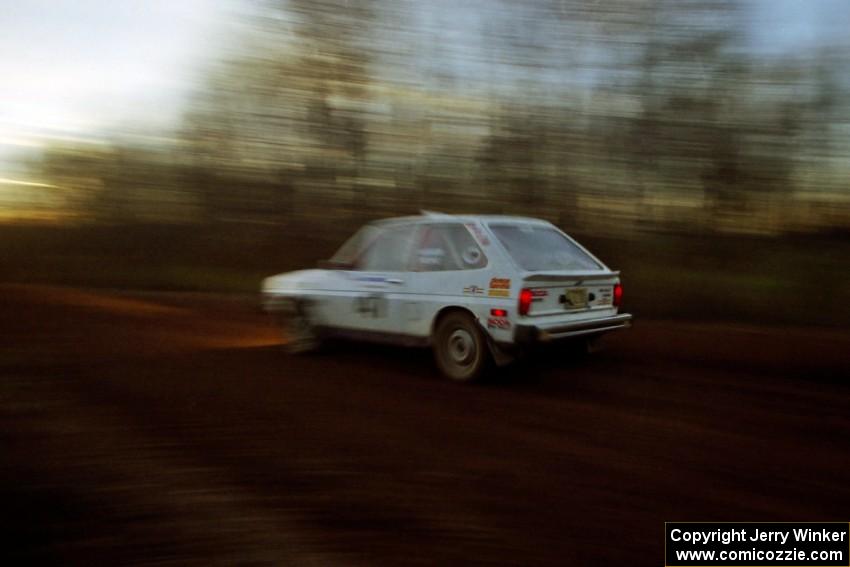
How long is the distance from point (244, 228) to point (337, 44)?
21.3ft

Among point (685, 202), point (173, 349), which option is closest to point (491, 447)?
point (173, 349)

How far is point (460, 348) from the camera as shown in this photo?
6.76 meters

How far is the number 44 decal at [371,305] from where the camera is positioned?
7.36m

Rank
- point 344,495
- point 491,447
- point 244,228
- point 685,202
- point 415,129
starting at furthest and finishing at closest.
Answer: point 244,228 → point 415,129 → point 685,202 → point 491,447 → point 344,495

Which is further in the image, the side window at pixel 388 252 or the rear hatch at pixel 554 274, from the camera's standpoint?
the side window at pixel 388 252

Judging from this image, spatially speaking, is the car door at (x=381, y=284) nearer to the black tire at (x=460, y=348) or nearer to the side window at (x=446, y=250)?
the side window at (x=446, y=250)

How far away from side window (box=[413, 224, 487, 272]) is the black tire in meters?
0.52

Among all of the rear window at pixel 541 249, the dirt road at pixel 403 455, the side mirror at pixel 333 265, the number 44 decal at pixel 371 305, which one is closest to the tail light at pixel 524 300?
the rear window at pixel 541 249

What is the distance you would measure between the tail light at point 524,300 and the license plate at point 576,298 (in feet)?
1.78

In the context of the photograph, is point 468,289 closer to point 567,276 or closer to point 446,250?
point 446,250

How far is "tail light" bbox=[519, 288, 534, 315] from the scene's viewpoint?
6129mm

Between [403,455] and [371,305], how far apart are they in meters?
3.10

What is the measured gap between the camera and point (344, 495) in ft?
Result: 12.8

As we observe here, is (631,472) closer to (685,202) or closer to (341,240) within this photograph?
(685,202)
